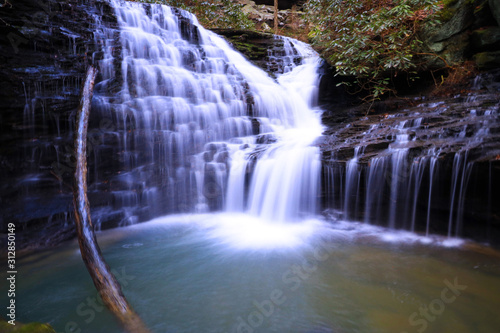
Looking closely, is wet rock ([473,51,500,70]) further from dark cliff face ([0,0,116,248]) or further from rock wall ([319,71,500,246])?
dark cliff face ([0,0,116,248])

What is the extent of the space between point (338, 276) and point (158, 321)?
2.30 meters

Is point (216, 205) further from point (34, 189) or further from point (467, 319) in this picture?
point (467, 319)

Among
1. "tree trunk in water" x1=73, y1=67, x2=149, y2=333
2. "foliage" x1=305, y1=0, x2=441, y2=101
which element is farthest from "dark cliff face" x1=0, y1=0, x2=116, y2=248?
"foliage" x1=305, y1=0, x2=441, y2=101

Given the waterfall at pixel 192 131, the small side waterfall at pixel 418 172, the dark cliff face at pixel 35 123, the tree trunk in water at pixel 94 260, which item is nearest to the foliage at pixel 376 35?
the small side waterfall at pixel 418 172

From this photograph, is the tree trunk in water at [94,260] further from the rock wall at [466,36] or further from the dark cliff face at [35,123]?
the rock wall at [466,36]

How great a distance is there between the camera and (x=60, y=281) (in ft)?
12.1

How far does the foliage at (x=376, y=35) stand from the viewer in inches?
266

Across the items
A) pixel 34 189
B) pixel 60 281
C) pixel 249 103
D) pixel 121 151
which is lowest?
pixel 60 281

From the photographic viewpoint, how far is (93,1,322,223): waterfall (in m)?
6.03

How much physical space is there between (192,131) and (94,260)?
14.9ft

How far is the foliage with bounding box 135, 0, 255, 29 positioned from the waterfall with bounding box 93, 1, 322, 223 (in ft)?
17.0

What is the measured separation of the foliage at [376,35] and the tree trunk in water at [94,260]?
6.86m

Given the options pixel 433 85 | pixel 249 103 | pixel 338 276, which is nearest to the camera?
pixel 338 276

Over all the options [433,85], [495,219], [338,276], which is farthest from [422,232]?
[433,85]
